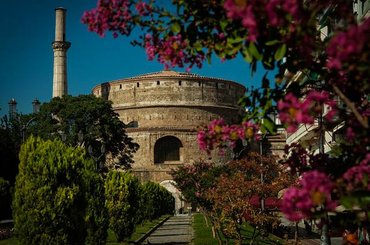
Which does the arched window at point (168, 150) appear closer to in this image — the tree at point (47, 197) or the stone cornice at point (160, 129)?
the stone cornice at point (160, 129)

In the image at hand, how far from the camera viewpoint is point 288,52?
4.00 metres

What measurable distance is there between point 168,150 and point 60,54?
14.4 metres

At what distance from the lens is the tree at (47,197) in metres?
10.6

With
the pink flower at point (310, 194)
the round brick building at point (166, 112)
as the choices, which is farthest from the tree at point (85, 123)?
the pink flower at point (310, 194)

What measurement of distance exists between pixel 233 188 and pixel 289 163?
1092 centimetres

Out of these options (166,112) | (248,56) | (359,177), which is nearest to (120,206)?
(248,56)

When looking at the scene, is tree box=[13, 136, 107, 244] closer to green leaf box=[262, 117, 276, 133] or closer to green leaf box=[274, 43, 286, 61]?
green leaf box=[262, 117, 276, 133]

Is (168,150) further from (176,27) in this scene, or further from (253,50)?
(253,50)

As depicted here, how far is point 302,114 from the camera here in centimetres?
296

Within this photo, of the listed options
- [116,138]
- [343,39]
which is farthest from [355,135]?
[116,138]

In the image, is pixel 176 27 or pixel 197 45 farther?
pixel 197 45

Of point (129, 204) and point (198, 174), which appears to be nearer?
point (129, 204)

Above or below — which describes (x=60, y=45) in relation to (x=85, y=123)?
above

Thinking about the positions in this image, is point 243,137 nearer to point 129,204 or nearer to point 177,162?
point 129,204
